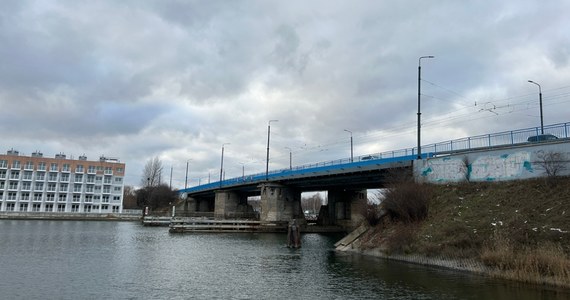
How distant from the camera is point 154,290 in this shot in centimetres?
1958

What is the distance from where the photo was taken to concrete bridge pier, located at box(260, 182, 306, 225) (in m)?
77.2

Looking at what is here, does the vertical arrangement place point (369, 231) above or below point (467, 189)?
below

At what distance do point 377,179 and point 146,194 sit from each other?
4424 inches

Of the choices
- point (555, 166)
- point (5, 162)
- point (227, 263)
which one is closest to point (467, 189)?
point (555, 166)

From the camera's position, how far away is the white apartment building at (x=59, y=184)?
12050cm

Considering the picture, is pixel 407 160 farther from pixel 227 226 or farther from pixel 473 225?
pixel 227 226

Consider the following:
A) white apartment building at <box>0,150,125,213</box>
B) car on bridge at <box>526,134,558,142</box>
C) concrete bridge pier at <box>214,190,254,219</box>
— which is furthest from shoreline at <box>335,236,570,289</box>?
white apartment building at <box>0,150,125,213</box>

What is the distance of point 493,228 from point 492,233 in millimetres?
637

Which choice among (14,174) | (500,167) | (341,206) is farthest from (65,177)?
(500,167)

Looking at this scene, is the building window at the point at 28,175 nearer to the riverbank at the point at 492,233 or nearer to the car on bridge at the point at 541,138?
the riverbank at the point at 492,233

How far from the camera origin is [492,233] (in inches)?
1022

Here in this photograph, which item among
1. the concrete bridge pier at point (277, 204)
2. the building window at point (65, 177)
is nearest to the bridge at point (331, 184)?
the concrete bridge pier at point (277, 204)

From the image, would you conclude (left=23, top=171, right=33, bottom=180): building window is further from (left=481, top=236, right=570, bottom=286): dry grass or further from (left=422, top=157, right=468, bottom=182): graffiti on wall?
(left=481, top=236, right=570, bottom=286): dry grass

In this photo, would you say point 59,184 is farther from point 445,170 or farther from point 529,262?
point 529,262
